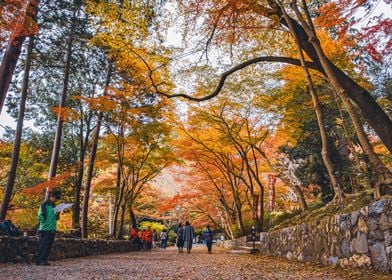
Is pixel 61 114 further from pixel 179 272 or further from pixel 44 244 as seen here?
pixel 179 272

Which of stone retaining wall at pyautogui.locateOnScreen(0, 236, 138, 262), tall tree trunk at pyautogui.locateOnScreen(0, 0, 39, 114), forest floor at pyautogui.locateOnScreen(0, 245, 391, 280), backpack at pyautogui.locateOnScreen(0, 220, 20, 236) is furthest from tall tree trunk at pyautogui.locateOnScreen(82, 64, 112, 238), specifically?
forest floor at pyautogui.locateOnScreen(0, 245, 391, 280)

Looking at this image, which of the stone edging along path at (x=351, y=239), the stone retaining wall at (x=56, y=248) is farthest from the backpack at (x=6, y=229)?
the stone edging along path at (x=351, y=239)

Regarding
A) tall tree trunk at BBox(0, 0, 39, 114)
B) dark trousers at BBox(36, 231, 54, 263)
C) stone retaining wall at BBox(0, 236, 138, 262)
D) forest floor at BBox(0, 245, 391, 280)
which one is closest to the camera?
forest floor at BBox(0, 245, 391, 280)

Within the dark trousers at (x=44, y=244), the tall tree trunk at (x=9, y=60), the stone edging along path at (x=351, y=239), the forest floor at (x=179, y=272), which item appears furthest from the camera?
the tall tree trunk at (x=9, y=60)

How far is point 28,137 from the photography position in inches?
789

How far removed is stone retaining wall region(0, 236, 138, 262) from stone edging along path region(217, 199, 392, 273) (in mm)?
5908

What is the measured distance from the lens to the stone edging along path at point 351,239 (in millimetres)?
4672

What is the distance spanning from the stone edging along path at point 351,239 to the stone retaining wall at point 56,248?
5.91 m

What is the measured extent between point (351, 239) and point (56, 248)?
6.98 m

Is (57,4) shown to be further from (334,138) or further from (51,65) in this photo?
(334,138)

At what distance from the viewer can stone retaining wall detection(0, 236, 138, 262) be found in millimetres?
7230

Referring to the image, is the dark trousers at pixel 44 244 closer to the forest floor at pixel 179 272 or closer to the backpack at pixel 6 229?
the forest floor at pixel 179 272

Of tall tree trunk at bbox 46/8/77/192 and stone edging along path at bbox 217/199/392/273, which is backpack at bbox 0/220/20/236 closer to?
tall tree trunk at bbox 46/8/77/192

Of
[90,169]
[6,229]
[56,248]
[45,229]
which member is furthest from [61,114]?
[45,229]
